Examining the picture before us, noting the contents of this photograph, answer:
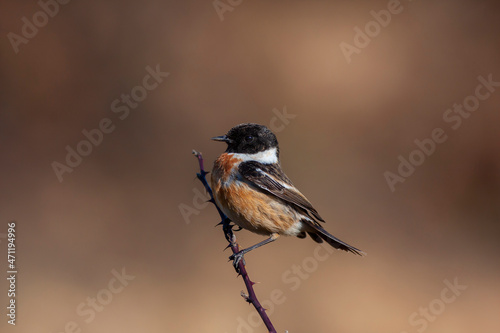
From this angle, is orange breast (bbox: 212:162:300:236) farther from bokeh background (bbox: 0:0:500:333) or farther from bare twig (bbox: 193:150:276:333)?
bokeh background (bbox: 0:0:500:333)

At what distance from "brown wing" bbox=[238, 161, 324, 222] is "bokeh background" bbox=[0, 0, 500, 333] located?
2817mm

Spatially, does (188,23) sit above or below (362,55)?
above

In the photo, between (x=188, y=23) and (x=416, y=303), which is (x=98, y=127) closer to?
(x=188, y=23)

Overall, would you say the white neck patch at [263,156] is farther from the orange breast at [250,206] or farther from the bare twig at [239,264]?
the bare twig at [239,264]

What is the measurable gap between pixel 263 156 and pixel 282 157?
3270 millimetres

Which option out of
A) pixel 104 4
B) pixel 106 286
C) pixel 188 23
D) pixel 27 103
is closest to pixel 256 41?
pixel 188 23

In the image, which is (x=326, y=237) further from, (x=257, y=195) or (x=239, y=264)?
(x=239, y=264)

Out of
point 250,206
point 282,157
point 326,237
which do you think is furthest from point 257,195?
point 282,157

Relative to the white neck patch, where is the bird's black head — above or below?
above

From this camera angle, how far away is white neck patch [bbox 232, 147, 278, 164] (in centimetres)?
330

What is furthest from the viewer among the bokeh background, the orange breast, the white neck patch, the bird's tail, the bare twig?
the bokeh background

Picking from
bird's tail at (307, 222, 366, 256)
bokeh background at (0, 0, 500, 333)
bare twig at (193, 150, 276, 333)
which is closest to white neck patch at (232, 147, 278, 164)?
bare twig at (193, 150, 276, 333)

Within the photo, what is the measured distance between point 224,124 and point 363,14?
2.50 metres

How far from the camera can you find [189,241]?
6227 mm
